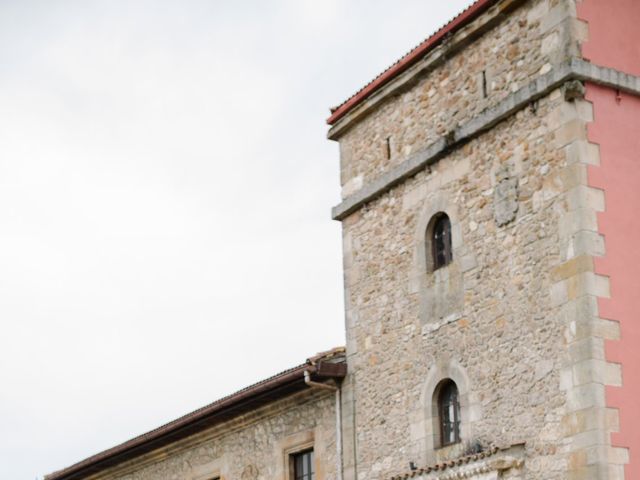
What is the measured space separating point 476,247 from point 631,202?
1.81 meters

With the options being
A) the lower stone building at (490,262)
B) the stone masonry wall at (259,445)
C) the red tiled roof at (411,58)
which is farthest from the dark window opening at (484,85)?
the stone masonry wall at (259,445)

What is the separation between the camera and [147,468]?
20.9m

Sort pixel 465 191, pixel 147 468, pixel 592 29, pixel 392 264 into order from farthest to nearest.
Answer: pixel 147 468
pixel 392 264
pixel 465 191
pixel 592 29

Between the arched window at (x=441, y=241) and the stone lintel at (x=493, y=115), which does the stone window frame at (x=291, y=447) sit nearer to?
the stone lintel at (x=493, y=115)

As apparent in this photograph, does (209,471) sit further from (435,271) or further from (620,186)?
(620,186)

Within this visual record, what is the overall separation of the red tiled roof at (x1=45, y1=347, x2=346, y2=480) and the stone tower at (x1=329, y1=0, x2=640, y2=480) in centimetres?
45

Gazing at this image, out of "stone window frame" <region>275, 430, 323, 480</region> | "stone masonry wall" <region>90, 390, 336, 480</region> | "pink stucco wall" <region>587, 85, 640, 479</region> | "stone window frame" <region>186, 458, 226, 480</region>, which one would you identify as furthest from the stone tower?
"stone window frame" <region>186, 458, 226, 480</region>

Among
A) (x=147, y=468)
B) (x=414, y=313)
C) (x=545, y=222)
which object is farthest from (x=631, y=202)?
(x=147, y=468)

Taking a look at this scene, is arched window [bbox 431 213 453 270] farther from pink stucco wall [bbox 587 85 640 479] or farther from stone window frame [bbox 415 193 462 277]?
pink stucco wall [bbox 587 85 640 479]

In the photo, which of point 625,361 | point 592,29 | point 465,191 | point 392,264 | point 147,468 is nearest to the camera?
point 625,361

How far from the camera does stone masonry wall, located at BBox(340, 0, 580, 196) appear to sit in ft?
44.1

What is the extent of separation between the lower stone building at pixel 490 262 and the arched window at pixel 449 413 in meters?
0.02

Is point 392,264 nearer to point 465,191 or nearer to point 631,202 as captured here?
point 465,191

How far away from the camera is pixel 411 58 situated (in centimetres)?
1531
